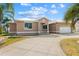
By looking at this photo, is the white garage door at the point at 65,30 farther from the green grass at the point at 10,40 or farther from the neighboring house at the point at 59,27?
the green grass at the point at 10,40

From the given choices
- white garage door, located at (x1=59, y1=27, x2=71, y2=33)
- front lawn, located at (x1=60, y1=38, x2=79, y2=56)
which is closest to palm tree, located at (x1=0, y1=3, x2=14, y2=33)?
white garage door, located at (x1=59, y1=27, x2=71, y2=33)

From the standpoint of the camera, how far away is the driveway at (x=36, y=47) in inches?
224

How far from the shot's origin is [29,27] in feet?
19.8

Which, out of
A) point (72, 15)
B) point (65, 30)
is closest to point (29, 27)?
point (65, 30)

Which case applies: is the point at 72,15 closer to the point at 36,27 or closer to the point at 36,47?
the point at 36,27

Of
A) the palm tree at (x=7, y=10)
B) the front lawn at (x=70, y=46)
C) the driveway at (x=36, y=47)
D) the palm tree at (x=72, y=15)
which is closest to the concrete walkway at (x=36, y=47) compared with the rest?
the driveway at (x=36, y=47)

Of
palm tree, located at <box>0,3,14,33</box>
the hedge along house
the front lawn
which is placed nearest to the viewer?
the front lawn

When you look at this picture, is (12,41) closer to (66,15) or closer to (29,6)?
(29,6)

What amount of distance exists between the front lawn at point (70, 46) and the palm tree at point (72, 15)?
272mm

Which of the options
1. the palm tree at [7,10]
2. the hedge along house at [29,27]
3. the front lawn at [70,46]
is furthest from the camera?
the hedge along house at [29,27]

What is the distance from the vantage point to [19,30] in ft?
19.6

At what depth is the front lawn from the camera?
18.5ft

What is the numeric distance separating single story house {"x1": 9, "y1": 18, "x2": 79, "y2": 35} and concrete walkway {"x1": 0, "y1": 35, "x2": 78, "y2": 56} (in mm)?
138

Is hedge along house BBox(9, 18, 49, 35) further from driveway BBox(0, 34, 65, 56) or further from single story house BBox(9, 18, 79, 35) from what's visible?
driveway BBox(0, 34, 65, 56)
